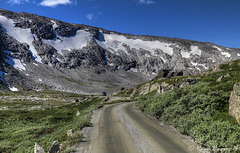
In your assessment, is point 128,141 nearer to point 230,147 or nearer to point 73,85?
point 230,147

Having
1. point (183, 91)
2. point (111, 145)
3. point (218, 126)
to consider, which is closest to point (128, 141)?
point (111, 145)

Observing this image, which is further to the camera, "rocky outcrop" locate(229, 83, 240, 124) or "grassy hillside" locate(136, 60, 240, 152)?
"rocky outcrop" locate(229, 83, 240, 124)

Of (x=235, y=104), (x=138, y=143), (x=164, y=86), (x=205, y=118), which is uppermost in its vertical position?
(x=164, y=86)

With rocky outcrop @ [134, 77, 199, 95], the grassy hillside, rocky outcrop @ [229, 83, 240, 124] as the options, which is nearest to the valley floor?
the grassy hillside

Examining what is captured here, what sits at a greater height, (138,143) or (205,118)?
(205,118)

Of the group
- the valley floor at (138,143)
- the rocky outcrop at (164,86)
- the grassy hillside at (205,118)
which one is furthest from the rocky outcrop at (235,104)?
the rocky outcrop at (164,86)

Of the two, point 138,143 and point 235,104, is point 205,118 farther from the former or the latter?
point 138,143

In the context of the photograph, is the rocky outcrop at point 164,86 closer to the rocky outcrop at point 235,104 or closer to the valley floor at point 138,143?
the rocky outcrop at point 235,104

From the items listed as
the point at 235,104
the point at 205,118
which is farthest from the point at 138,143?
the point at 235,104

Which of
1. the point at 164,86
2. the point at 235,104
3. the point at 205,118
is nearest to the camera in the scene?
the point at 235,104

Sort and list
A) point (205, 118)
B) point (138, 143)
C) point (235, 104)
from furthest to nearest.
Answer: point (205, 118), point (235, 104), point (138, 143)

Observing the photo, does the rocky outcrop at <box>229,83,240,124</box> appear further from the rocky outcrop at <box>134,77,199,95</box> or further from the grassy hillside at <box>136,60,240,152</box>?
the rocky outcrop at <box>134,77,199,95</box>

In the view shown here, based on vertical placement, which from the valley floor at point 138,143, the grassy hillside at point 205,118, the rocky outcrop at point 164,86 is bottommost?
the valley floor at point 138,143

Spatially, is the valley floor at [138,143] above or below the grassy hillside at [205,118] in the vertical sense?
below
